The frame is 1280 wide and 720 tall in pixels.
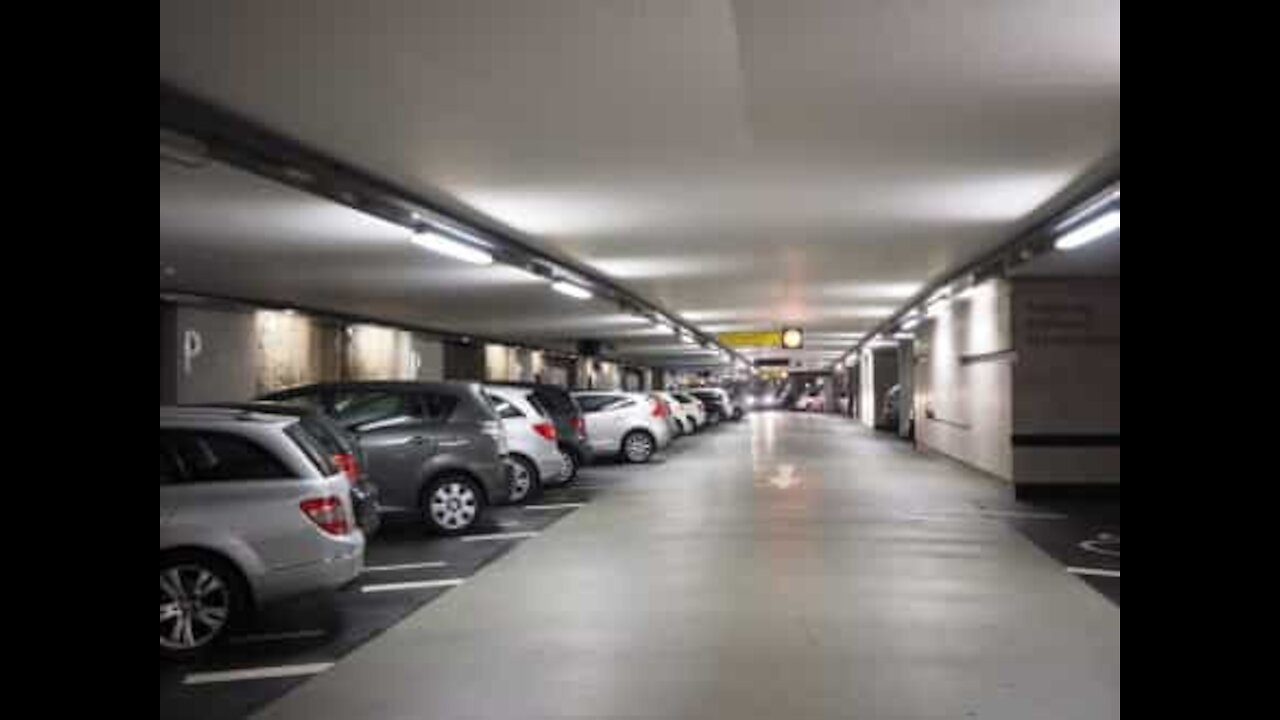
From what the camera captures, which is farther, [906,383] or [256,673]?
[906,383]

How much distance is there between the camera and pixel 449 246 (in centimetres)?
1124

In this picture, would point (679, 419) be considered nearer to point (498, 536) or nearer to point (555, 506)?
point (555, 506)

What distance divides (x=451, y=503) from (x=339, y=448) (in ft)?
11.0

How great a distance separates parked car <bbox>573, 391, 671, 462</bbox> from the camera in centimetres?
2152

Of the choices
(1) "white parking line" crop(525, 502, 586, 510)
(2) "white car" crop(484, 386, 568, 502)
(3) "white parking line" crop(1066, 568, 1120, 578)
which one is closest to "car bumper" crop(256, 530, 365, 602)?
(3) "white parking line" crop(1066, 568, 1120, 578)

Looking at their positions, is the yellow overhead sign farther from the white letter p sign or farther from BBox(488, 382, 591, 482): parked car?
the white letter p sign

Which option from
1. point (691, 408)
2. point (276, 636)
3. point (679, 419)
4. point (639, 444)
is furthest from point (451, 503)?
point (691, 408)

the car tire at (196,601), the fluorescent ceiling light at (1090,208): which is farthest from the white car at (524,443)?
the car tire at (196,601)

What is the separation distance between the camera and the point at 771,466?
20.3 m

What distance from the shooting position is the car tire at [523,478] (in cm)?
1415

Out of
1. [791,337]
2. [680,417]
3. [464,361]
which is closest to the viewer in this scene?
[791,337]
